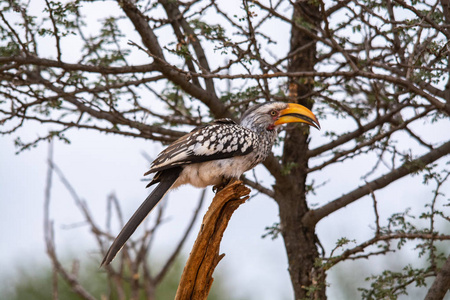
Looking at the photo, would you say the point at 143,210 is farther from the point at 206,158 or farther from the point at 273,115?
the point at 273,115

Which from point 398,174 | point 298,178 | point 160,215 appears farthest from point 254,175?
point 160,215

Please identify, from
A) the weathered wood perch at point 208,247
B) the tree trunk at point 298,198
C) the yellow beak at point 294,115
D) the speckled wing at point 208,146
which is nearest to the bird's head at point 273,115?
the yellow beak at point 294,115

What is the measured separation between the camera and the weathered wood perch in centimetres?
361

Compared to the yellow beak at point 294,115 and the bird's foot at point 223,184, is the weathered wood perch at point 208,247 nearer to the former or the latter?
the bird's foot at point 223,184

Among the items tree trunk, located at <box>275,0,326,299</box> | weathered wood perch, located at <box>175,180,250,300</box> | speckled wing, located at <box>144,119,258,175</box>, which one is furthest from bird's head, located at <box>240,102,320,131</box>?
weathered wood perch, located at <box>175,180,250,300</box>

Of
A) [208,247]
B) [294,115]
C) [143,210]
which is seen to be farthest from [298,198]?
[143,210]

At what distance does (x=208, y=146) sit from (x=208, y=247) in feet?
2.21

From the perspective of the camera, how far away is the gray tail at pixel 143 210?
340 cm

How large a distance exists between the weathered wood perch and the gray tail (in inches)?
13.0

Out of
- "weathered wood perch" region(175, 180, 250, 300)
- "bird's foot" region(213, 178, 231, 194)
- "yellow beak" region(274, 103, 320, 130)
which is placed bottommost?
"weathered wood perch" region(175, 180, 250, 300)

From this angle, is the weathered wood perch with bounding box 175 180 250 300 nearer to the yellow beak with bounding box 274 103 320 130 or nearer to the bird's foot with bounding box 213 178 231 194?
the bird's foot with bounding box 213 178 231 194

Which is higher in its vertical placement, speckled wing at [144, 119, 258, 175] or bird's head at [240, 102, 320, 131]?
bird's head at [240, 102, 320, 131]

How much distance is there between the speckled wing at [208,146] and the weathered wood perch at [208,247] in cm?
27

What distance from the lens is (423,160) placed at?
15.2 feet
